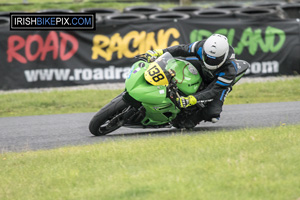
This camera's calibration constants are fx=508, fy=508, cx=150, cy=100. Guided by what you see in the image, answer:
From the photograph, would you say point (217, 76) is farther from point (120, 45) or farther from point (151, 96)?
point (120, 45)

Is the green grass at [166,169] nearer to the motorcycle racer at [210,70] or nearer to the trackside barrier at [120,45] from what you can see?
the motorcycle racer at [210,70]

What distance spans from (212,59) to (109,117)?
161 cm

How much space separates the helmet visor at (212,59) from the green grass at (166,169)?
1049mm

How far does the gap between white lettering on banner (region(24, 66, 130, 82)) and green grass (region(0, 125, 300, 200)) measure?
264 inches

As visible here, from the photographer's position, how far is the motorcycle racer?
688 centimetres

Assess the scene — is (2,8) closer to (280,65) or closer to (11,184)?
(280,65)

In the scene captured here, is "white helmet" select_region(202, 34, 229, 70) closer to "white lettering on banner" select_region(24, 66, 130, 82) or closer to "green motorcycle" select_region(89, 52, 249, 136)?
"green motorcycle" select_region(89, 52, 249, 136)

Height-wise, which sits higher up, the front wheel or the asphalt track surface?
the front wheel

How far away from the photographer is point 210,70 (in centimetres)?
716

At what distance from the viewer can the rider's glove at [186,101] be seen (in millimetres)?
6875

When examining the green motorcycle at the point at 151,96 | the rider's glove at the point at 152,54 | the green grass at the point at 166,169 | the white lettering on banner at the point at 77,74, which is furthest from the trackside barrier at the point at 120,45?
the green grass at the point at 166,169

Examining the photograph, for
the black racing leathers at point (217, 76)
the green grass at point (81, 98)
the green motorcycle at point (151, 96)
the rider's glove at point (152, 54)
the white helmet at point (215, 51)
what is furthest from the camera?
the green grass at point (81, 98)

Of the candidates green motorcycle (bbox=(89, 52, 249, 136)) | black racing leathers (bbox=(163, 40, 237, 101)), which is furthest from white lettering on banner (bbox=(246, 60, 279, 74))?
green motorcycle (bbox=(89, 52, 249, 136))

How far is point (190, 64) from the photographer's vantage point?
7.22 m
